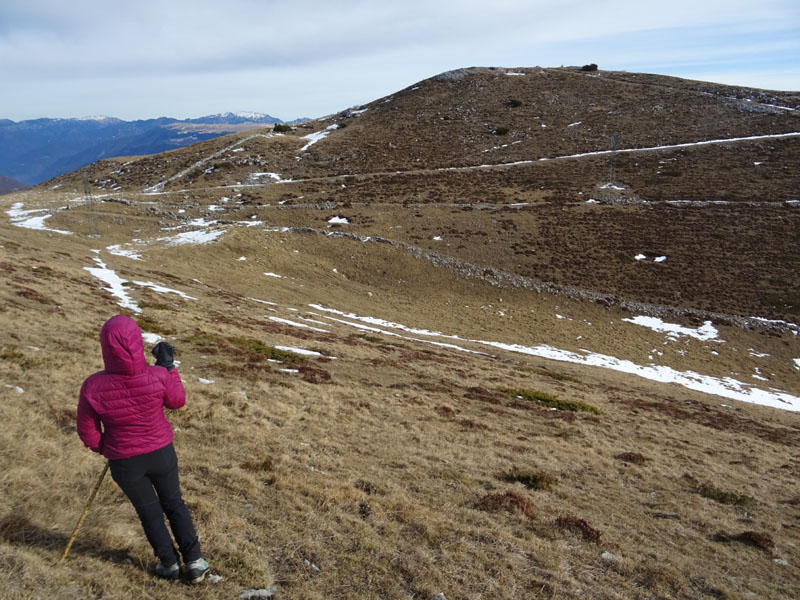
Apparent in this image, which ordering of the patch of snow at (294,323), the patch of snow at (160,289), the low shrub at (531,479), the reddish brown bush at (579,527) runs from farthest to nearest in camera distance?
the patch of snow at (160,289) < the patch of snow at (294,323) < the low shrub at (531,479) < the reddish brown bush at (579,527)

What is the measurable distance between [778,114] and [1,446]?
409ft

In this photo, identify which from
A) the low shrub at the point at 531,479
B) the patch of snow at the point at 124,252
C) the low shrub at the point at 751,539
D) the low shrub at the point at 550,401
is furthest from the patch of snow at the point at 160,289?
the low shrub at the point at 751,539

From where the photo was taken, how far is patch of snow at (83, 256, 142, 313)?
2378 cm

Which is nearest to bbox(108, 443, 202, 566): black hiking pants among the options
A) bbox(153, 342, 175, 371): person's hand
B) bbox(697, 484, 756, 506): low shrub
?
bbox(153, 342, 175, 371): person's hand

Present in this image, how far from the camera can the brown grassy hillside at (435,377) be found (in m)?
7.05

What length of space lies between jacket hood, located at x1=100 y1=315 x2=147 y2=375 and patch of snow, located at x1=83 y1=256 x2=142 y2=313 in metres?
20.3

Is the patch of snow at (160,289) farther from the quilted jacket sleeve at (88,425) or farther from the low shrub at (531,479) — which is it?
the quilted jacket sleeve at (88,425)

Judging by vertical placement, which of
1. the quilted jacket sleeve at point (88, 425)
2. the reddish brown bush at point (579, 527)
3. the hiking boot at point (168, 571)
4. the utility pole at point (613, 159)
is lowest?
the reddish brown bush at point (579, 527)

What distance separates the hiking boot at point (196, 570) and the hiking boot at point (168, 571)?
0.52ft

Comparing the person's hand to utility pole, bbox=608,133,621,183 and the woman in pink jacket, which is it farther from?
utility pole, bbox=608,133,621,183

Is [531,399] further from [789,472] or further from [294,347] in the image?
[294,347]

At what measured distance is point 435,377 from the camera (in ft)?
70.1

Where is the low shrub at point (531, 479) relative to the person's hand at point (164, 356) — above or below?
below

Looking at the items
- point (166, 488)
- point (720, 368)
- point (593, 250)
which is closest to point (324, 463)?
point (166, 488)
